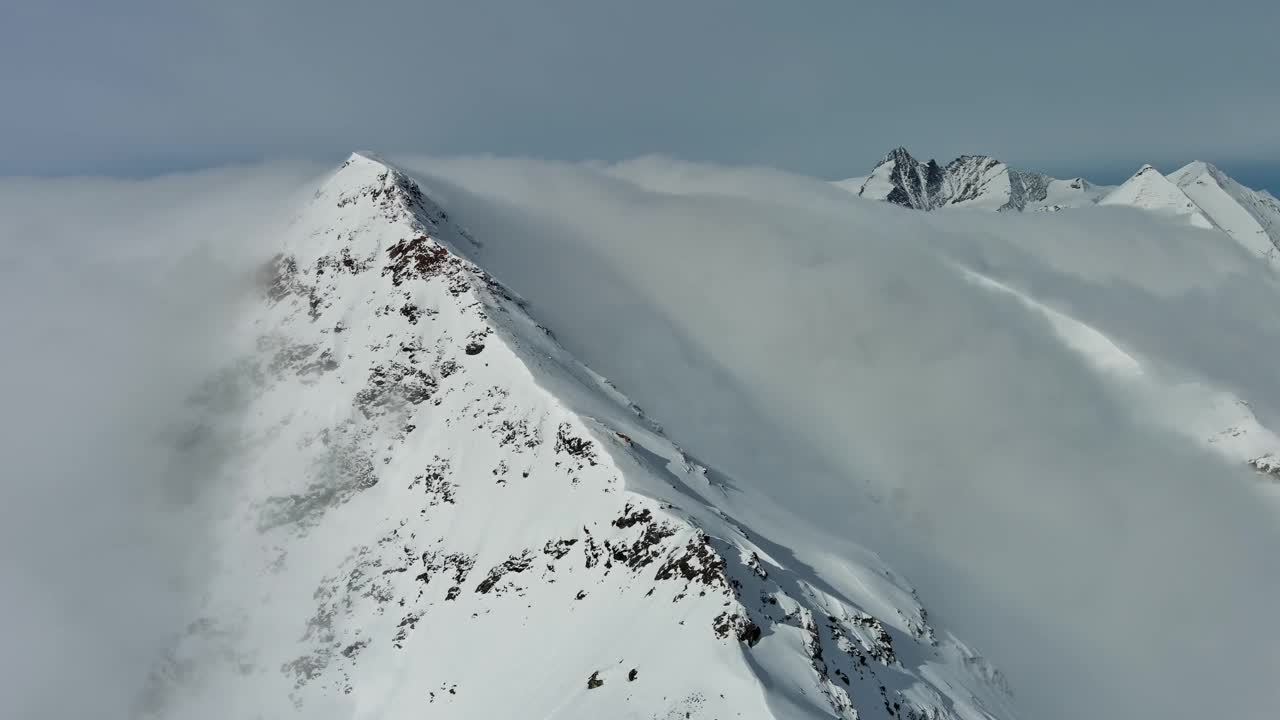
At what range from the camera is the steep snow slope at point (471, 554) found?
58.0 metres

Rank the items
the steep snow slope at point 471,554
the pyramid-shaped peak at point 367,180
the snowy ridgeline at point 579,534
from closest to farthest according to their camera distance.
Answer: the steep snow slope at point 471,554 < the snowy ridgeline at point 579,534 < the pyramid-shaped peak at point 367,180

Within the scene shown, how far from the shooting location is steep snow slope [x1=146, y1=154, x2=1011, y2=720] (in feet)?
190

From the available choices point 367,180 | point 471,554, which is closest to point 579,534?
point 471,554

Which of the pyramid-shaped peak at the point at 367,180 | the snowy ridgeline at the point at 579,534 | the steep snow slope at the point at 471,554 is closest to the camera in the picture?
the steep snow slope at the point at 471,554

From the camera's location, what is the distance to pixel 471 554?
81812 millimetres

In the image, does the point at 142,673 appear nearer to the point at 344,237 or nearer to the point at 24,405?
the point at 344,237

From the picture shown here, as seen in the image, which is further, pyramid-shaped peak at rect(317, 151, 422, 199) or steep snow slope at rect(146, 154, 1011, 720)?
pyramid-shaped peak at rect(317, 151, 422, 199)

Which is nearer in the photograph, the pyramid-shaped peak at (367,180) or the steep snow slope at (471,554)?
the steep snow slope at (471,554)

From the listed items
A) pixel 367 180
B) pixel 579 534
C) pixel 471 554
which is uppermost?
pixel 367 180

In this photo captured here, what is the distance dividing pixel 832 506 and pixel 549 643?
9192 cm

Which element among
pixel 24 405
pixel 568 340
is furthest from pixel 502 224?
pixel 24 405

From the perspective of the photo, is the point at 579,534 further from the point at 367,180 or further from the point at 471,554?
the point at 367,180

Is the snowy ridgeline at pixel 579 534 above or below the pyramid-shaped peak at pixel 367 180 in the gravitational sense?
below

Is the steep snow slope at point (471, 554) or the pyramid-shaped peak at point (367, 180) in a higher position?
the pyramid-shaped peak at point (367, 180)
